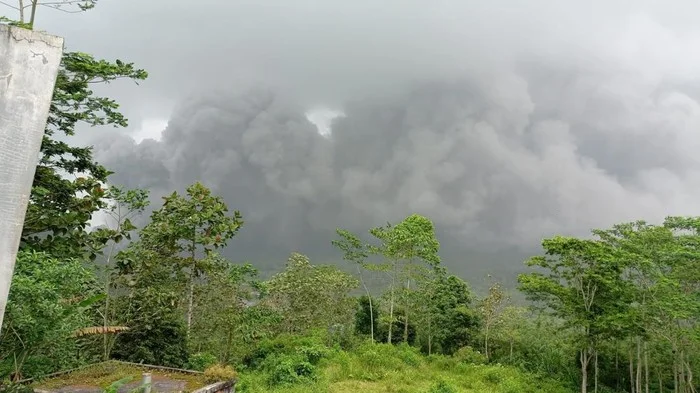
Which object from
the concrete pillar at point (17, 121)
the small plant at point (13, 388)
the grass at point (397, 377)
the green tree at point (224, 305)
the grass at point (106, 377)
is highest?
the concrete pillar at point (17, 121)

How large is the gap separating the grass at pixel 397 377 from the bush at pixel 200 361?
1.44m

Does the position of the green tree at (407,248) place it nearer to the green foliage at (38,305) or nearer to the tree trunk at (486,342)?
the tree trunk at (486,342)

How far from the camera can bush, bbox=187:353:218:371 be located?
17423 mm

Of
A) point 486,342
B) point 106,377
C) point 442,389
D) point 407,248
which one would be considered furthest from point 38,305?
point 486,342

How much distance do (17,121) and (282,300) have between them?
20.1 m

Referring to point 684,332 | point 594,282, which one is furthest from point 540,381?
point 684,332

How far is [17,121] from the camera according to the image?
12.8 feet

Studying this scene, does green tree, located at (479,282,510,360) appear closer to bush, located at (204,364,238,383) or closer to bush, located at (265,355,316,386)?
bush, located at (265,355,316,386)

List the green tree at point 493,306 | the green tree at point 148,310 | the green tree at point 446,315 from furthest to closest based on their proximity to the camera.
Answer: the green tree at point 446,315 → the green tree at point 493,306 → the green tree at point 148,310

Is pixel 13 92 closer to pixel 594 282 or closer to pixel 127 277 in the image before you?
pixel 127 277

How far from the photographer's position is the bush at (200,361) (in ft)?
57.2

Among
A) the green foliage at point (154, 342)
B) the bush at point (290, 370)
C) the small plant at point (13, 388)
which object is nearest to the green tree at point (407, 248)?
the bush at point (290, 370)

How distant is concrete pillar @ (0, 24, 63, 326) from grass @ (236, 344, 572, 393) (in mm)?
13153

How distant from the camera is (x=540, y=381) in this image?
75.2 ft
